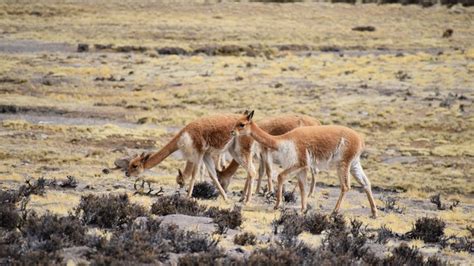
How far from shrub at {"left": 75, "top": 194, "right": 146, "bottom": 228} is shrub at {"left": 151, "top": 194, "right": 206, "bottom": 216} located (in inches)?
18.5

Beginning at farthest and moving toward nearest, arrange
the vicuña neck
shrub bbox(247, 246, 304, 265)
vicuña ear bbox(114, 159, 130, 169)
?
vicuña ear bbox(114, 159, 130, 169)
the vicuña neck
shrub bbox(247, 246, 304, 265)

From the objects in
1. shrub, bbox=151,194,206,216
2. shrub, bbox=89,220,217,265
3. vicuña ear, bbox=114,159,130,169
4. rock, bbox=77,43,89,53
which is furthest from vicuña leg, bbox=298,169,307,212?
rock, bbox=77,43,89,53

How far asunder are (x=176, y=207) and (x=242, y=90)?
64.3ft

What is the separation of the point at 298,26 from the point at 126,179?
130 ft

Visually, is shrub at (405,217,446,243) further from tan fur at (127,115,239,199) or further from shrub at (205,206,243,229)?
tan fur at (127,115,239,199)

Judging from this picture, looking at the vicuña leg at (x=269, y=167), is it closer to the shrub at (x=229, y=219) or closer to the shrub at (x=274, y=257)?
the shrub at (x=229, y=219)

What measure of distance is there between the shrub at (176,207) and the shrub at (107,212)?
47 cm

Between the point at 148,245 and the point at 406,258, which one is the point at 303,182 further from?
→ the point at 148,245

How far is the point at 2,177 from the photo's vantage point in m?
15.4

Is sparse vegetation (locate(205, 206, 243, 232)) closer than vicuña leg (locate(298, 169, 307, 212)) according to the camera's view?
Yes

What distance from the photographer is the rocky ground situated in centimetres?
1547

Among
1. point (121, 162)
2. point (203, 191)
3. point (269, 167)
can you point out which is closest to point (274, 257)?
point (203, 191)

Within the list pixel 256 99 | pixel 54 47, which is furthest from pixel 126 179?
pixel 54 47

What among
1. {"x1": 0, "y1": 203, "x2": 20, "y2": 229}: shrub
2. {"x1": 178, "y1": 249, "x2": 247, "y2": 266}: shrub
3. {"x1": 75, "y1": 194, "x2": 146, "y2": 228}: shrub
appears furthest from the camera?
{"x1": 75, "y1": 194, "x2": 146, "y2": 228}: shrub
